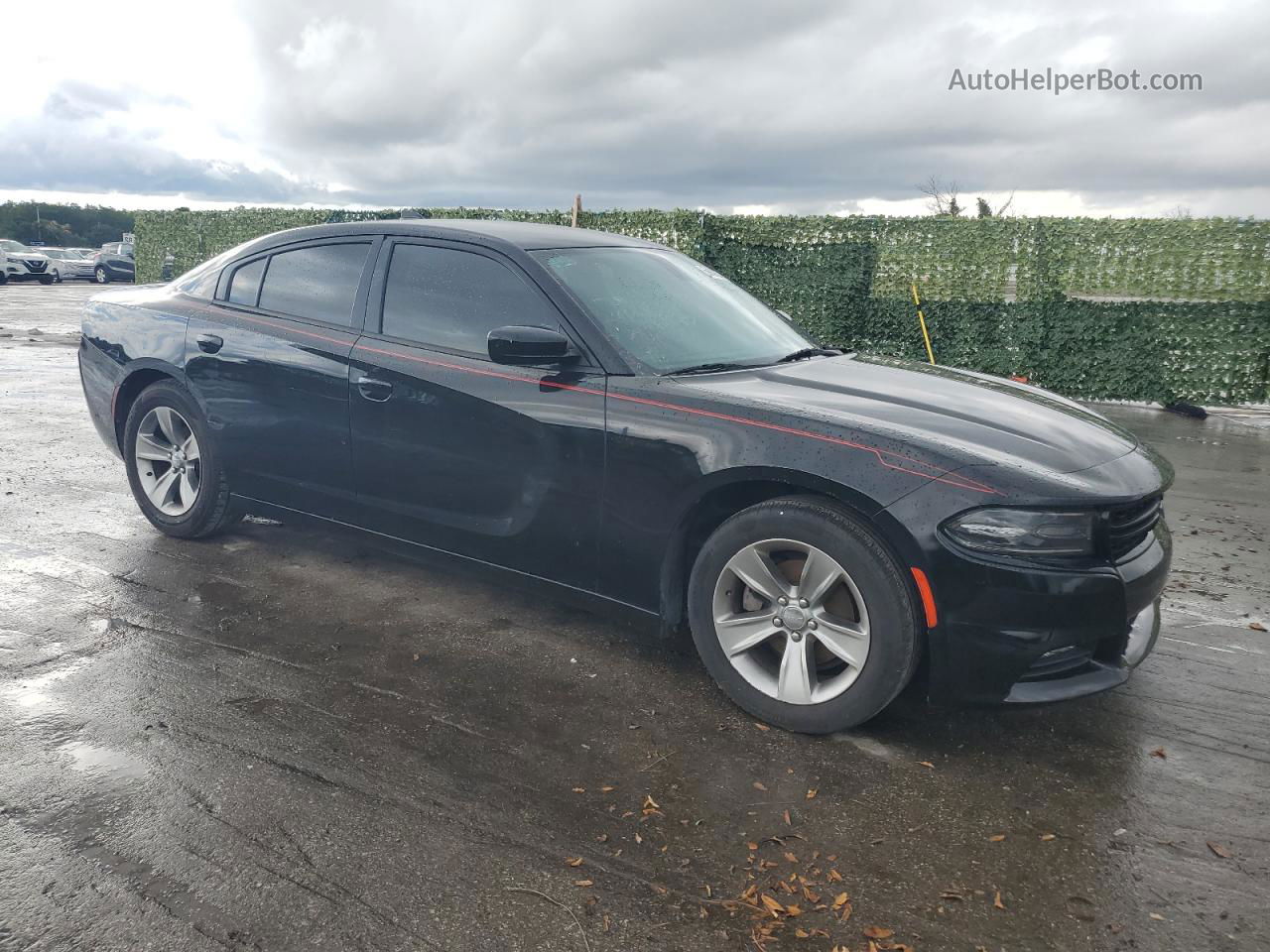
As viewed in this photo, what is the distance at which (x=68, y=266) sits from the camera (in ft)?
129

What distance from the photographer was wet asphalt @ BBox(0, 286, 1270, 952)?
2.42 meters

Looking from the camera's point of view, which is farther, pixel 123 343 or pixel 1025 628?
pixel 123 343

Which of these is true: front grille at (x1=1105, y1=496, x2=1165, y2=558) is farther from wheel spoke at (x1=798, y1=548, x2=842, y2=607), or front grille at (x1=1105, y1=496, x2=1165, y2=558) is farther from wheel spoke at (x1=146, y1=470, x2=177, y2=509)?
wheel spoke at (x1=146, y1=470, x2=177, y2=509)

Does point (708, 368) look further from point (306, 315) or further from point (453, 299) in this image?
point (306, 315)

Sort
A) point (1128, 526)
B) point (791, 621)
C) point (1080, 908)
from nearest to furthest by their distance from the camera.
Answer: point (1080, 908)
point (1128, 526)
point (791, 621)

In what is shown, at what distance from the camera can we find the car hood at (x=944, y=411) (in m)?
3.24

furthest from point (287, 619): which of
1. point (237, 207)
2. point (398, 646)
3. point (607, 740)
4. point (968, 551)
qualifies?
point (237, 207)

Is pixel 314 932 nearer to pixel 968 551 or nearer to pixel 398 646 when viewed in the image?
pixel 398 646

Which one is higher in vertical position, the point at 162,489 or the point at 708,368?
the point at 708,368

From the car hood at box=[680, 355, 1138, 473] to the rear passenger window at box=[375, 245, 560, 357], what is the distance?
831 mm

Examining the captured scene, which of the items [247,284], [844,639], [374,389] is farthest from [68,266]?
[844,639]

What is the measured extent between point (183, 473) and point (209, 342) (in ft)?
2.56

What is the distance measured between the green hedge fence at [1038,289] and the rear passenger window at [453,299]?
8814 mm

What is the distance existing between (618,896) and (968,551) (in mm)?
1445
